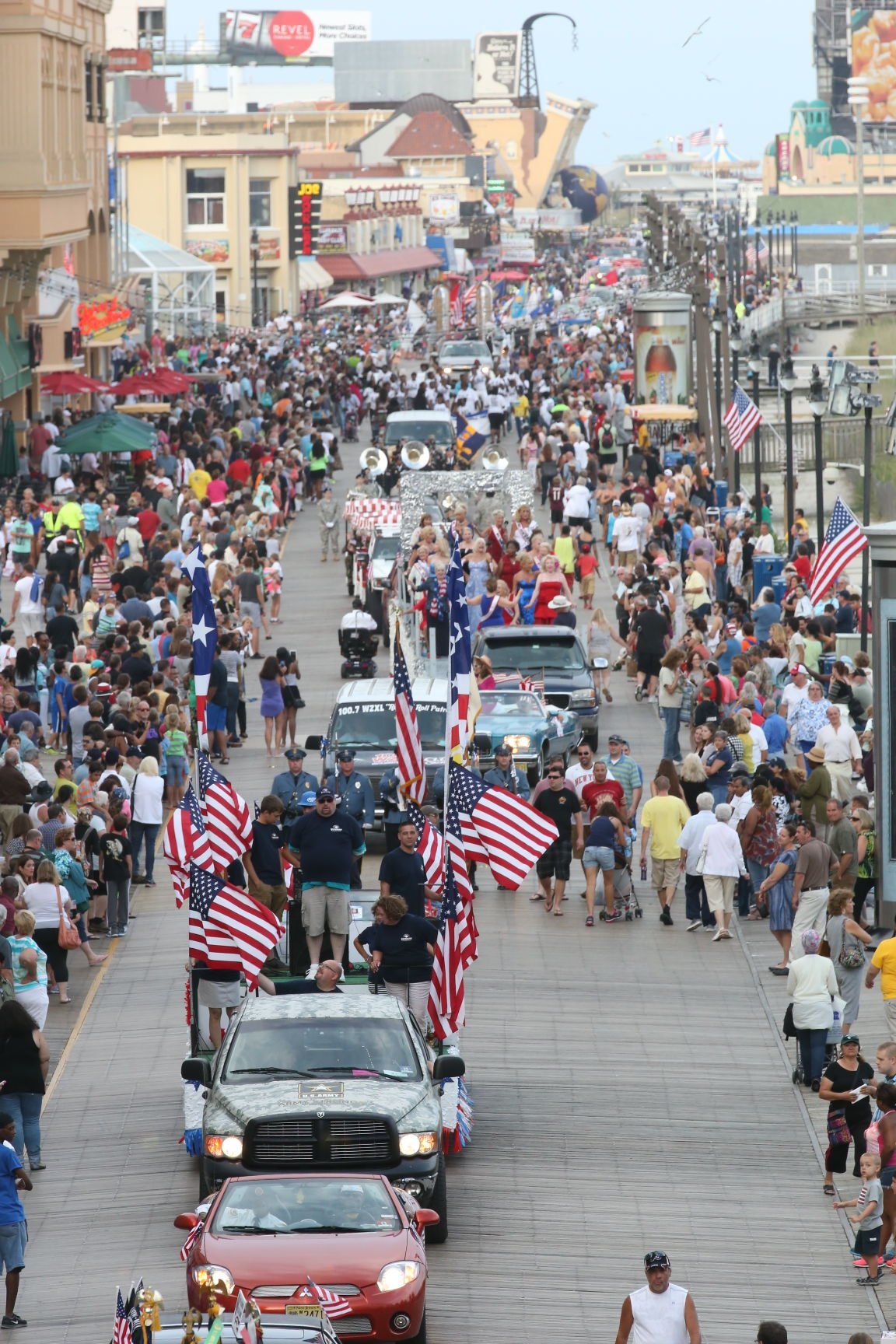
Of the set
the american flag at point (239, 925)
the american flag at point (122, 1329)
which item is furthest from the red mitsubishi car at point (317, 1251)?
the american flag at point (239, 925)

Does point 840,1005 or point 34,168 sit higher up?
point 34,168

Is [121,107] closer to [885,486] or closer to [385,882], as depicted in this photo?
[885,486]

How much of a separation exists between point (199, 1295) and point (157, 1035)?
23.3 feet

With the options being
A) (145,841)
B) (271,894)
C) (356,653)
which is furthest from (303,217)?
(271,894)

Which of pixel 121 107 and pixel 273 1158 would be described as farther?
pixel 121 107

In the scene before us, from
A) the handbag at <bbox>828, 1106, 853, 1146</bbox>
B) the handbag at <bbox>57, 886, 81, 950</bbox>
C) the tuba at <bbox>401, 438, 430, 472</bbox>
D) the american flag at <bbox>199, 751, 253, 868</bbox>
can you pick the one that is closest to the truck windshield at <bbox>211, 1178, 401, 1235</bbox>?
the handbag at <bbox>828, 1106, 853, 1146</bbox>

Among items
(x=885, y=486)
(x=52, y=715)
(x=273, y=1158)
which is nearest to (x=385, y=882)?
(x=273, y=1158)

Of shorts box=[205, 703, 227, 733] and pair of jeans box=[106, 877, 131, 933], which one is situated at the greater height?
shorts box=[205, 703, 227, 733]

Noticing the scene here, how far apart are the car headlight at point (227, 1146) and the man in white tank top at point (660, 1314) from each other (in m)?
3.00

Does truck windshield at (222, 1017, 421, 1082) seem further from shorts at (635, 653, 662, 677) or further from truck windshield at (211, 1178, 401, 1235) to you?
shorts at (635, 653, 662, 677)

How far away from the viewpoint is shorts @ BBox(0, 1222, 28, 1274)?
12695mm

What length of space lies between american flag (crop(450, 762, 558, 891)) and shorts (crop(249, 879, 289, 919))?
1.41 meters

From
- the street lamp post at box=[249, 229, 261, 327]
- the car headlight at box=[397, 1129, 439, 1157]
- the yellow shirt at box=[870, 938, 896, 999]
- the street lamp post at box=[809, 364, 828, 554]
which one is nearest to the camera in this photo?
the car headlight at box=[397, 1129, 439, 1157]

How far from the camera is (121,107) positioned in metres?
130
